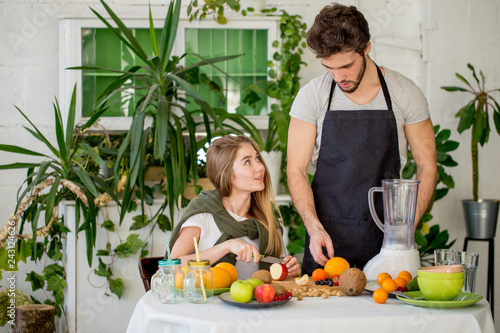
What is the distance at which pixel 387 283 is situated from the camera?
171cm

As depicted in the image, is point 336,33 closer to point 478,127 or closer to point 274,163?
point 274,163

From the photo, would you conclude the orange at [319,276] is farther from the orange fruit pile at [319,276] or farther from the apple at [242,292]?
the apple at [242,292]

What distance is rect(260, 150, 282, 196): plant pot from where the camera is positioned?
3.56 metres

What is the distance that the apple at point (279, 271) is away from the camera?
1.95 m

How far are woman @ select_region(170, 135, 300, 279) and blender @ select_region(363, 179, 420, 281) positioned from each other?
20.3 inches

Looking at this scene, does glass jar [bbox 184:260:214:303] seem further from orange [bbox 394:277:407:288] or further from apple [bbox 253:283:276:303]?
orange [bbox 394:277:407:288]

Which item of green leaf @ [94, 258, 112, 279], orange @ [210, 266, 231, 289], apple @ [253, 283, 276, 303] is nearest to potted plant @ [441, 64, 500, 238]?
green leaf @ [94, 258, 112, 279]

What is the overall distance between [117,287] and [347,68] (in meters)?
1.91

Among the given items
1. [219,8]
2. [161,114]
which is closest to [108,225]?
[161,114]

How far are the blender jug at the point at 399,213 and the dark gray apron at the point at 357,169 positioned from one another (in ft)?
1.14

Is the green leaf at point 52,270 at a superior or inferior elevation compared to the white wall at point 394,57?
inferior

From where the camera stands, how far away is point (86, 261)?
3.40 m

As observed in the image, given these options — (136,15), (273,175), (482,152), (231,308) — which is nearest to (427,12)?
(482,152)

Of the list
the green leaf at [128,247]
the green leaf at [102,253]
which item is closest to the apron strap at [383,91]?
the green leaf at [128,247]
